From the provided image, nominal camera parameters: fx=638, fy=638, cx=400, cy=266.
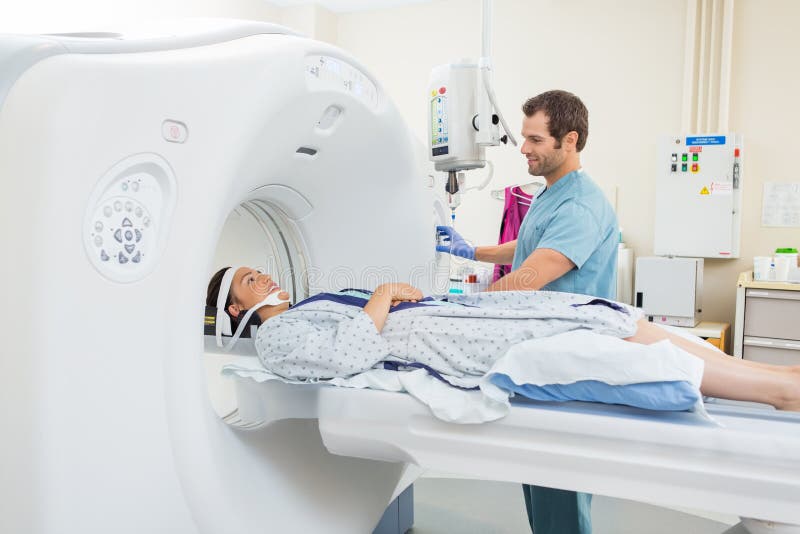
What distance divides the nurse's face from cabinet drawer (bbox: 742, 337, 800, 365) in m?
2.13

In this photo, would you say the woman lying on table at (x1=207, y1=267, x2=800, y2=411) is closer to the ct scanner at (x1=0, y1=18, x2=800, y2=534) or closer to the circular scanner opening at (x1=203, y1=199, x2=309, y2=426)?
the ct scanner at (x1=0, y1=18, x2=800, y2=534)

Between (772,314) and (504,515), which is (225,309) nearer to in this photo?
(504,515)

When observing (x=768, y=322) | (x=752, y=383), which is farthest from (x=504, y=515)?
(x=768, y=322)

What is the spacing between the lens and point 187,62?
102 cm

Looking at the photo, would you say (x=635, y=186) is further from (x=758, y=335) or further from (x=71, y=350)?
(x=71, y=350)

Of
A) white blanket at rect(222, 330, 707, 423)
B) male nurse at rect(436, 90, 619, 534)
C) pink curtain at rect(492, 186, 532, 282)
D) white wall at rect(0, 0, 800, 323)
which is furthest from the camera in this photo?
white wall at rect(0, 0, 800, 323)

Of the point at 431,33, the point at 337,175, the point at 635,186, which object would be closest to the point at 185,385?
the point at 337,175

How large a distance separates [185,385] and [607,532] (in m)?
1.60

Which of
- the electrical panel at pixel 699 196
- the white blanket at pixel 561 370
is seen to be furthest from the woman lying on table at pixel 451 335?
the electrical panel at pixel 699 196

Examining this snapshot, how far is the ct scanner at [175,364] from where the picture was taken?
0.84 meters

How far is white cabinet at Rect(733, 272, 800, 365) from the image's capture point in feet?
10.6

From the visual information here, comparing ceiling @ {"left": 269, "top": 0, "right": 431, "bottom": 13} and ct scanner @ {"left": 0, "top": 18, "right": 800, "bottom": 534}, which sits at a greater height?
ceiling @ {"left": 269, "top": 0, "right": 431, "bottom": 13}

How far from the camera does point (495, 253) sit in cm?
225

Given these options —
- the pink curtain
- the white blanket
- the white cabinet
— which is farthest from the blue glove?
the white cabinet
